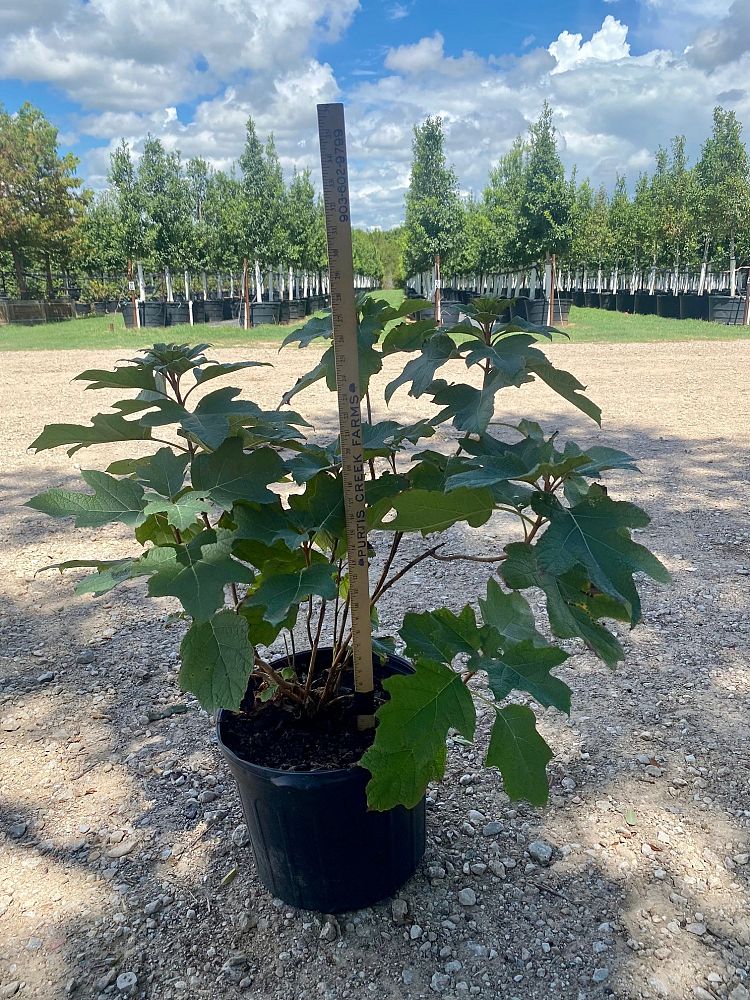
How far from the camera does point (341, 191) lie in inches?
46.1

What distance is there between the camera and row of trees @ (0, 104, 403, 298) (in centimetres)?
2723

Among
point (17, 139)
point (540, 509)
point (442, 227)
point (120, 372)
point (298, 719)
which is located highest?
point (17, 139)

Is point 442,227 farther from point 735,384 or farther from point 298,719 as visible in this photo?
point 298,719

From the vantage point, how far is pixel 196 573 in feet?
3.77

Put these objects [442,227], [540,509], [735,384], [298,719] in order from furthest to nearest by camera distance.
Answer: [442,227], [735,384], [298,719], [540,509]

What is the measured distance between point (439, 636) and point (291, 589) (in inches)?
10.9

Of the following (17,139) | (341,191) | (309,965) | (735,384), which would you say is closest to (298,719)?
(309,965)

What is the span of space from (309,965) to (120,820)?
0.75 metres

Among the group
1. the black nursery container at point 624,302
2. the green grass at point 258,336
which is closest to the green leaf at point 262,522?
the green grass at point 258,336

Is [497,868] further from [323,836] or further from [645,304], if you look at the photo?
[645,304]

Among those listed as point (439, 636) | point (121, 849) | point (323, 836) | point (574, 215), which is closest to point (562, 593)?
point (439, 636)

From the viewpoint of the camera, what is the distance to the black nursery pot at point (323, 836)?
1533 millimetres

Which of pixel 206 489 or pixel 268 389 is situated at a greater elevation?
pixel 206 489

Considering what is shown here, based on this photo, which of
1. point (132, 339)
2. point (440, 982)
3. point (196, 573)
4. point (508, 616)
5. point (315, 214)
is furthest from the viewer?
point (315, 214)
